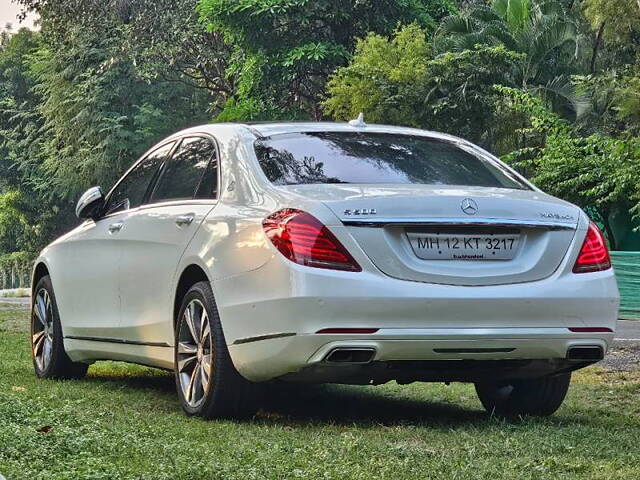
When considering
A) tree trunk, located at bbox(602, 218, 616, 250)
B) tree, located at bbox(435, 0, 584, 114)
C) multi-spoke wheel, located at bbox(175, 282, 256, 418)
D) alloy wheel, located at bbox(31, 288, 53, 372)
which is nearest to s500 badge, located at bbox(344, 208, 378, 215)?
multi-spoke wheel, located at bbox(175, 282, 256, 418)

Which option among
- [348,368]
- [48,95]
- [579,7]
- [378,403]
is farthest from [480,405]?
[48,95]

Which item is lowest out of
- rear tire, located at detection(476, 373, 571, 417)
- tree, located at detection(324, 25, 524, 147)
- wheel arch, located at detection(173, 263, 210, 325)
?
tree, located at detection(324, 25, 524, 147)

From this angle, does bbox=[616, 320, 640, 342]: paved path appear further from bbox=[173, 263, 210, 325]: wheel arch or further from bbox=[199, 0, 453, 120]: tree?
bbox=[199, 0, 453, 120]: tree

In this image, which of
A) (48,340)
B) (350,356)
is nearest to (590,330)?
(350,356)

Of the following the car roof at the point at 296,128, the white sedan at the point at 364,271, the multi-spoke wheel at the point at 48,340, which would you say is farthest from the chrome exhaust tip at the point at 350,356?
the multi-spoke wheel at the point at 48,340

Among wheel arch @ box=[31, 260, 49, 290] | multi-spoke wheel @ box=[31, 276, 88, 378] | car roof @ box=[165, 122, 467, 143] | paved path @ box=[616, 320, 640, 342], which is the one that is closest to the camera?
car roof @ box=[165, 122, 467, 143]

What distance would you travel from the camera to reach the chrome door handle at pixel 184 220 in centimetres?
683

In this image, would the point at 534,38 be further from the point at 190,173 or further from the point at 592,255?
the point at 592,255

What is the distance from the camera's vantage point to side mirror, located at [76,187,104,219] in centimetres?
819

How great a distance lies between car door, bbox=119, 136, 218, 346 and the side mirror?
54 cm

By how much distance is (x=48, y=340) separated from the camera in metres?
8.87

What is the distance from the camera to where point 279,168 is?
21.7ft

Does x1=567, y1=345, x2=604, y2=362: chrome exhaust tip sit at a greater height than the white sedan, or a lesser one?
lesser

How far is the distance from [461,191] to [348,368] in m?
0.98
